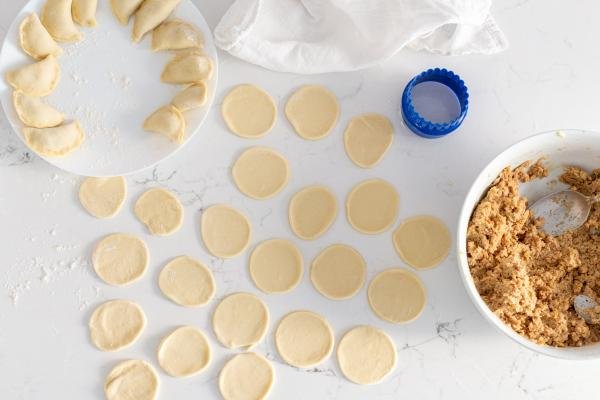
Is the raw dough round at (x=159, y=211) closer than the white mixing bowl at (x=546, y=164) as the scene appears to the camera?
No

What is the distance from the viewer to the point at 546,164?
1255mm

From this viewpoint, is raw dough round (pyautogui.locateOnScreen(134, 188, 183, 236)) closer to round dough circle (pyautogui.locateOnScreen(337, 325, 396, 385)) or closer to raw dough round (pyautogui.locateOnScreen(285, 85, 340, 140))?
raw dough round (pyautogui.locateOnScreen(285, 85, 340, 140))

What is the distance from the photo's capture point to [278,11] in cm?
131

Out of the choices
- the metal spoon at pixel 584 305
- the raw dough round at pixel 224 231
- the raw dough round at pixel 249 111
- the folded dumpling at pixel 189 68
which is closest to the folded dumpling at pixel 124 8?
the folded dumpling at pixel 189 68

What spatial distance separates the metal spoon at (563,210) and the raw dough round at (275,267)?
0.42 meters

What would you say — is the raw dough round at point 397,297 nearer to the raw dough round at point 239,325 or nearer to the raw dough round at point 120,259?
the raw dough round at point 239,325

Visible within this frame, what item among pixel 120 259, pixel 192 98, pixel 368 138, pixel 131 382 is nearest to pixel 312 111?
pixel 368 138

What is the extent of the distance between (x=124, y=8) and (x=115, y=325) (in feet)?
1.78

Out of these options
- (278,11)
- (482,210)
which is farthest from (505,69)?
(278,11)

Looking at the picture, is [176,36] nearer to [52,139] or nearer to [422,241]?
[52,139]

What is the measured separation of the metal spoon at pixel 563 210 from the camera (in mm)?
1251

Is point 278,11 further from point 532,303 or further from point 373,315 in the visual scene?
point 532,303

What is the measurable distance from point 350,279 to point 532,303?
301 mm

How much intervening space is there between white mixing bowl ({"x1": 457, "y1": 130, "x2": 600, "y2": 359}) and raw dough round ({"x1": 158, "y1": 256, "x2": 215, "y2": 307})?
0.43 metres
